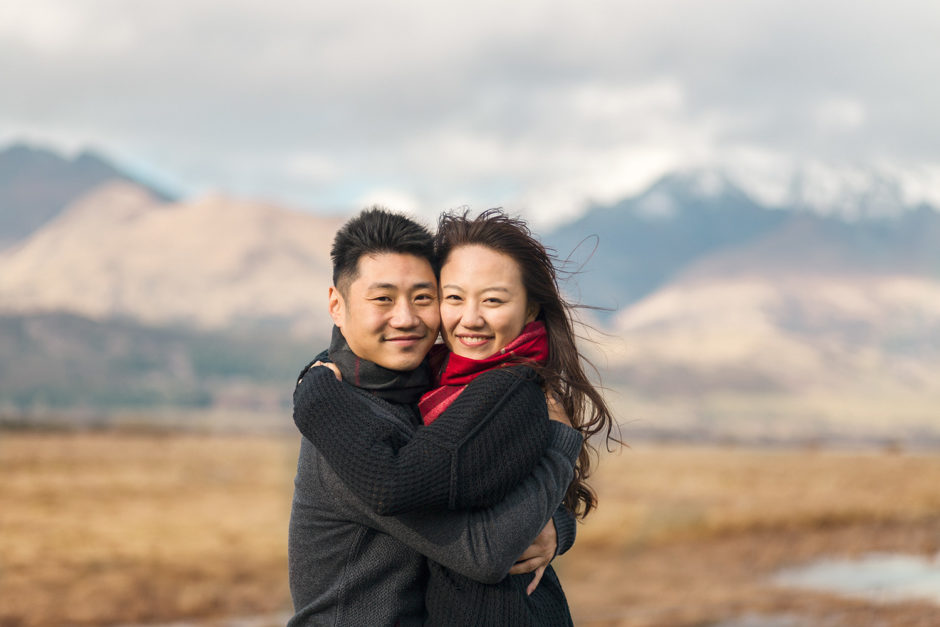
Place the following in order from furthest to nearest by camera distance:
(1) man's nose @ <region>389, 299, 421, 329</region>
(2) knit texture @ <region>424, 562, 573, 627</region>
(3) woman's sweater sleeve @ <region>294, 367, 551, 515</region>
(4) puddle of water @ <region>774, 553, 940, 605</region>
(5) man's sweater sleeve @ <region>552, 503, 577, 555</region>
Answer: (4) puddle of water @ <region>774, 553, 940, 605</region> → (5) man's sweater sleeve @ <region>552, 503, 577, 555</region> → (1) man's nose @ <region>389, 299, 421, 329</region> → (2) knit texture @ <region>424, 562, 573, 627</region> → (3) woman's sweater sleeve @ <region>294, 367, 551, 515</region>

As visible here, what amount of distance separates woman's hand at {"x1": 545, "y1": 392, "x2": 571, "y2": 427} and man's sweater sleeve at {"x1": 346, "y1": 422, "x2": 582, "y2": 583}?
39 cm

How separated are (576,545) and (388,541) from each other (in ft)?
80.0

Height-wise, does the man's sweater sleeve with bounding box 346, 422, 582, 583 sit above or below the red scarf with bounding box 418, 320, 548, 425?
below

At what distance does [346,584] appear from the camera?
10.6 ft

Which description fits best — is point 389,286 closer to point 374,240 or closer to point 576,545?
point 374,240

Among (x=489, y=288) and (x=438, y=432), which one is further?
(x=489, y=288)

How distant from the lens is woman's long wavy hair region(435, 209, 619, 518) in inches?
141

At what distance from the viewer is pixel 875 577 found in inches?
794

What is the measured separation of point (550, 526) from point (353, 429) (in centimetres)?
90

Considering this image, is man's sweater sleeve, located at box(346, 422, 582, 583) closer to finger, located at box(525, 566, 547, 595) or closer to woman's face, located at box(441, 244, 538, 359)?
finger, located at box(525, 566, 547, 595)

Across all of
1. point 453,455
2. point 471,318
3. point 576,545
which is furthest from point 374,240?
point 576,545

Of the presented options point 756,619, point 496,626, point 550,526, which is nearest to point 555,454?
point 550,526

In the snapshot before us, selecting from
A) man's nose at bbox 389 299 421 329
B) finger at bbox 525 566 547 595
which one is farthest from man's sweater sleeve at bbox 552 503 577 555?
man's nose at bbox 389 299 421 329

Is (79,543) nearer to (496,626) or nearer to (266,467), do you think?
(496,626)
